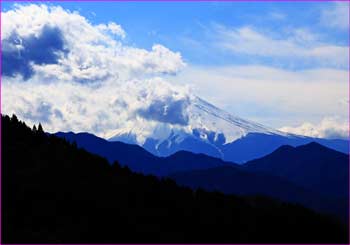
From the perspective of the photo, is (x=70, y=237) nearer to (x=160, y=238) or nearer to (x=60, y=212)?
(x=60, y=212)

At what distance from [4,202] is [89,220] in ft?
98.3

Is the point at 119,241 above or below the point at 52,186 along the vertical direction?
below

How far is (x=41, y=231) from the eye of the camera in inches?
6383

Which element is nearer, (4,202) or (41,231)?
(41,231)

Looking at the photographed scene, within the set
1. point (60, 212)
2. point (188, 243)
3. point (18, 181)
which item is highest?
point (18, 181)

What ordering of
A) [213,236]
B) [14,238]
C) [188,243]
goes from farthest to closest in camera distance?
1. [213,236]
2. [188,243]
3. [14,238]

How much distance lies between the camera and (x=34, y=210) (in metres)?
175

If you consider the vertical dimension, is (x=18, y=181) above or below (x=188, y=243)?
above

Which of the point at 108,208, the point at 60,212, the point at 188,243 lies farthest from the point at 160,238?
the point at 60,212

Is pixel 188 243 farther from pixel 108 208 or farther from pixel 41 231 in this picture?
pixel 41 231

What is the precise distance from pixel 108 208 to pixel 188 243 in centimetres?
3269

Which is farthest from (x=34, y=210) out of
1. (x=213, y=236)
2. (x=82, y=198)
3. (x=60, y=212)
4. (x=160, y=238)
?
(x=213, y=236)

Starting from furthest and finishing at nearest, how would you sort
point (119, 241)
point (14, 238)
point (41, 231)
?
point (119, 241), point (41, 231), point (14, 238)

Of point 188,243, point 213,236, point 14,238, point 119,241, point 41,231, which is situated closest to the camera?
point 14,238
